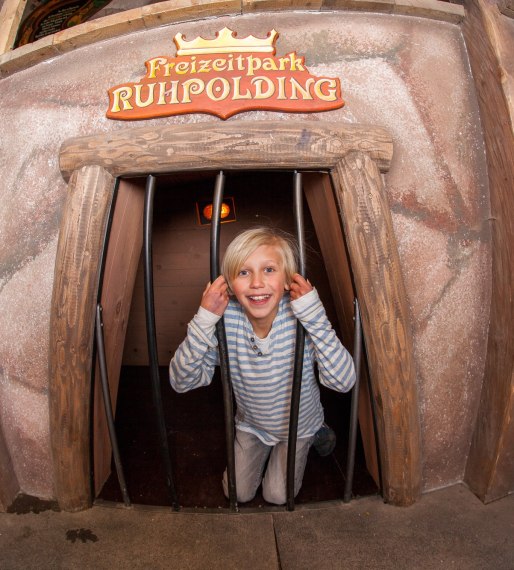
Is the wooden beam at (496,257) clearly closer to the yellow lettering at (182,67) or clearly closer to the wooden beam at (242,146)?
the wooden beam at (242,146)

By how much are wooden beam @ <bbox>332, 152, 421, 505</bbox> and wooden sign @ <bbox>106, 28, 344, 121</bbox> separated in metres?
0.23

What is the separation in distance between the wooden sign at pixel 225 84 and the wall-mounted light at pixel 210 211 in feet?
3.31

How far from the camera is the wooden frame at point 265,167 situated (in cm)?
108

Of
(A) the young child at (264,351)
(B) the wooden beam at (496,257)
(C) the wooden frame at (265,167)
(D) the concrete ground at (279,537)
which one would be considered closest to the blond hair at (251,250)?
(A) the young child at (264,351)

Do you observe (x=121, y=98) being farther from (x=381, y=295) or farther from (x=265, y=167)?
(x=381, y=295)

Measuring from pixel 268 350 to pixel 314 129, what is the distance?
2.17ft

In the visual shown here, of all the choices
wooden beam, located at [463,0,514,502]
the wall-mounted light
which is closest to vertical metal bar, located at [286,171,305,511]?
wooden beam, located at [463,0,514,502]

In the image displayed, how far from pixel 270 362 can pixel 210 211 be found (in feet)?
3.72

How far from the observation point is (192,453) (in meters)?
1.69

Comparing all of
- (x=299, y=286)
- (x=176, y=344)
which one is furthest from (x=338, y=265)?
(x=176, y=344)

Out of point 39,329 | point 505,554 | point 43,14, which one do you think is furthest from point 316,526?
point 43,14

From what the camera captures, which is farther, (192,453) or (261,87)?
(192,453)

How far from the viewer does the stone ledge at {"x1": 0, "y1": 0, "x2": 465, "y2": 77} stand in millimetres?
1214

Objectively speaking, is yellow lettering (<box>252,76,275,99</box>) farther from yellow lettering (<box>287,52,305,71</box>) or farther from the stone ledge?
the stone ledge
